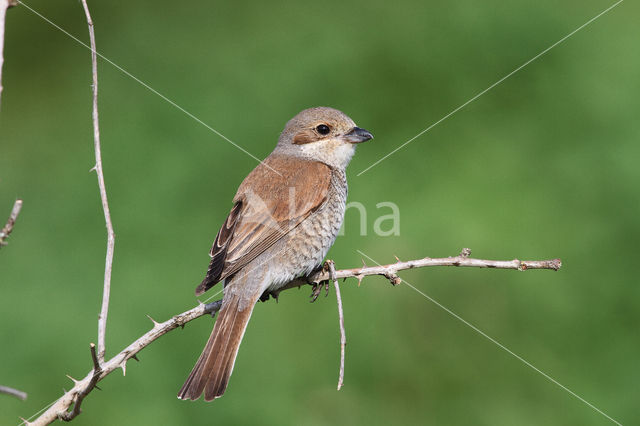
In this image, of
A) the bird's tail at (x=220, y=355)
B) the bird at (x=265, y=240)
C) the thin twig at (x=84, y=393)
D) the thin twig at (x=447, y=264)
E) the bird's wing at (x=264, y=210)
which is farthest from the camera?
the bird's wing at (x=264, y=210)

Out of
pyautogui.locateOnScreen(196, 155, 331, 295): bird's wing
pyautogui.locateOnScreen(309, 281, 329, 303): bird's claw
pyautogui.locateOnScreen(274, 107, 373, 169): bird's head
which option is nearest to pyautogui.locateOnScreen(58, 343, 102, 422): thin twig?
pyautogui.locateOnScreen(196, 155, 331, 295): bird's wing

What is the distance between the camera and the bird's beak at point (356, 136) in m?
4.23

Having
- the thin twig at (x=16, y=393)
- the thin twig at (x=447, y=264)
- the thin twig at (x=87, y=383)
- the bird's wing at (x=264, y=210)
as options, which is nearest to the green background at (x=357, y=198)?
the bird's wing at (x=264, y=210)

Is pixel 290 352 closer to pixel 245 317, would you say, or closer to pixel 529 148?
pixel 245 317

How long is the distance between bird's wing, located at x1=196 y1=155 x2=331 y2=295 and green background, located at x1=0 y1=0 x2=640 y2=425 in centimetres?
120

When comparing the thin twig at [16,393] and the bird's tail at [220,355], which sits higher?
the bird's tail at [220,355]

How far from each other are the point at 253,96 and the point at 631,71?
3.09 meters

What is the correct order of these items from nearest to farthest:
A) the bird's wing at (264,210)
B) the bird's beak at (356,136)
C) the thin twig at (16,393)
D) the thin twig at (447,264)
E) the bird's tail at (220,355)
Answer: the thin twig at (16,393) < the thin twig at (447,264) < the bird's tail at (220,355) < the bird's wing at (264,210) < the bird's beak at (356,136)

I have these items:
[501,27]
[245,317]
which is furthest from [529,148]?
[245,317]

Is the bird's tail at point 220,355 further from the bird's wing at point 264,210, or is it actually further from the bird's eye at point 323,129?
the bird's eye at point 323,129

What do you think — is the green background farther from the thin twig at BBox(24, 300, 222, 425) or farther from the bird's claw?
the thin twig at BBox(24, 300, 222, 425)

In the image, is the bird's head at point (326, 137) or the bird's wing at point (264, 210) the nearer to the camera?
the bird's wing at point (264, 210)

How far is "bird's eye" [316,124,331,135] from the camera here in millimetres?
4305

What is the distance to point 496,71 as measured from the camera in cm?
611
